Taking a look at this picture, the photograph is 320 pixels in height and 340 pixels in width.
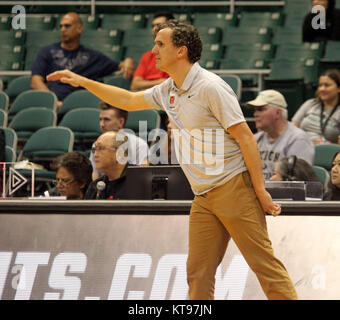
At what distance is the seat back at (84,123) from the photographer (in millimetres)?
6762

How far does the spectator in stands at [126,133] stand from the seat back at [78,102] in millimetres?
1222

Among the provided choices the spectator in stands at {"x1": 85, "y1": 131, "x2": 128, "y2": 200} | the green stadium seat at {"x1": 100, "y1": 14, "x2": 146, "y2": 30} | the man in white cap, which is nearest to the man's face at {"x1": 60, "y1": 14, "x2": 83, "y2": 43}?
the green stadium seat at {"x1": 100, "y1": 14, "x2": 146, "y2": 30}

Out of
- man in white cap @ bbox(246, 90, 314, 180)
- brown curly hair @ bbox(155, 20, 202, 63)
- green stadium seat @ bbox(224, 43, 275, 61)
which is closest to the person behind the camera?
brown curly hair @ bbox(155, 20, 202, 63)

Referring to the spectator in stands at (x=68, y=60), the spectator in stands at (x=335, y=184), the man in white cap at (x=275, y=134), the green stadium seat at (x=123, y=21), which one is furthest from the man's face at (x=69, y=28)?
the spectator in stands at (x=335, y=184)

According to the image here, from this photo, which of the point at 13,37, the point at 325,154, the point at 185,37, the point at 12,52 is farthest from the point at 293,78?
the point at 185,37

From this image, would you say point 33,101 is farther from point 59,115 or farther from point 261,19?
point 261,19

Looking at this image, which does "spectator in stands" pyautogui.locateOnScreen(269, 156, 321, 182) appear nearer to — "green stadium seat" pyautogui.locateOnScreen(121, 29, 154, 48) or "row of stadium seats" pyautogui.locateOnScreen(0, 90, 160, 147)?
"row of stadium seats" pyautogui.locateOnScreen(0, 90, 160, 147)

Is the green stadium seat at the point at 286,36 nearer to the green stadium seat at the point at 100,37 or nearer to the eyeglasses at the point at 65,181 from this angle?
the green stadium seat at the point at 100,37

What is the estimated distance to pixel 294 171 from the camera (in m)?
4.75

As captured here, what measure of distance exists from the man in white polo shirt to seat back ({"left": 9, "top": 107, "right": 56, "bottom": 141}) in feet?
13.0

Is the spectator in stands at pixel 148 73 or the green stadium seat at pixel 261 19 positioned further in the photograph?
the green stadium seat at pixel 261 19

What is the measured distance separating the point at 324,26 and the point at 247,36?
1114 mm

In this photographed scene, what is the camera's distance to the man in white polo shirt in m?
→ 2.97
